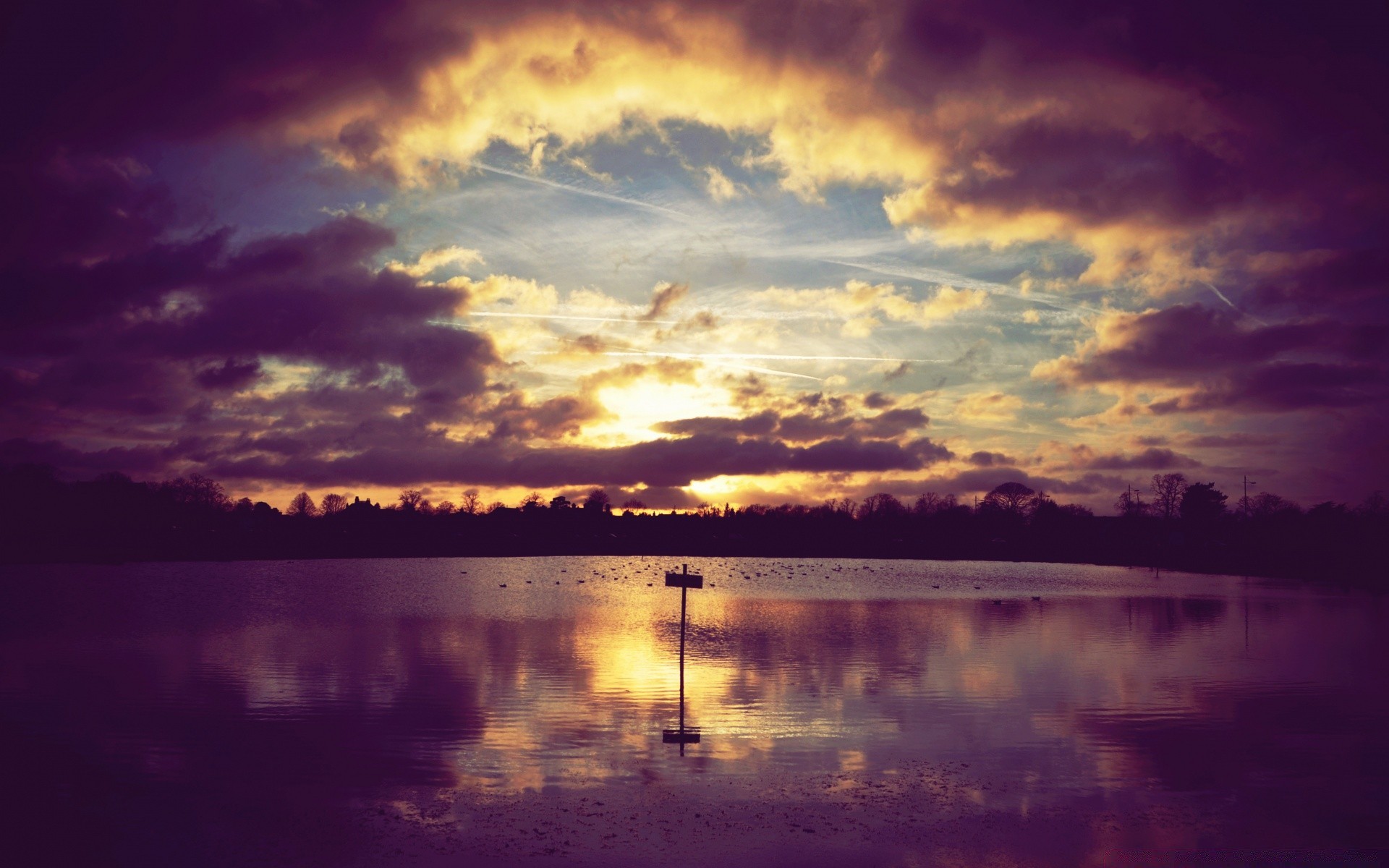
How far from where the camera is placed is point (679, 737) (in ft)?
54.9

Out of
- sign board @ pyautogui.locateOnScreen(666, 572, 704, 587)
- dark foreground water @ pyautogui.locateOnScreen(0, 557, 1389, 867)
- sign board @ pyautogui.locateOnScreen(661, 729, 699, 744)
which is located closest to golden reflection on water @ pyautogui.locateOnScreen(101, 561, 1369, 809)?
dark foreground water @ pyautogui.locateOnScreen(0, 557, 1389, 867)

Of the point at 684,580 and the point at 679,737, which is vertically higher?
the point at 684,580

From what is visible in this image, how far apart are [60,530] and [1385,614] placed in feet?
A: 493

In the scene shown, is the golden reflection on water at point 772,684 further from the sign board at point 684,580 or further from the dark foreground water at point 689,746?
the sign board at point 684,580

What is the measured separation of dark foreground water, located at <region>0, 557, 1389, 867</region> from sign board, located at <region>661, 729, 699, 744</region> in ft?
1.27

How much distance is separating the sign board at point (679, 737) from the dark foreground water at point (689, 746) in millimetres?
388

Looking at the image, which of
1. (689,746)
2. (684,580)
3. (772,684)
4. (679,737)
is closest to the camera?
(689,746)

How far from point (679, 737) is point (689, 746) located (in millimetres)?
439

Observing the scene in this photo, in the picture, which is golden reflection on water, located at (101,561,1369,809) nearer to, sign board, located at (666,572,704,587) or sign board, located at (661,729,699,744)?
sign board, located at (661,729,699,744)

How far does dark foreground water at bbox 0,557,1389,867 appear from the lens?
1110cm

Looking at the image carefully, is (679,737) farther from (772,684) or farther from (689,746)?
(772,684)

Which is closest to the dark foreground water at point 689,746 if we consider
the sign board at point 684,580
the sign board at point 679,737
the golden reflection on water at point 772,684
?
the golden reflection on water at point 772,684

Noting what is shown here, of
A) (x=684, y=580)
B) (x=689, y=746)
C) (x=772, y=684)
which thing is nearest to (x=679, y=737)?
(x=689, y=746)

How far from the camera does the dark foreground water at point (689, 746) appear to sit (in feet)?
36.4
